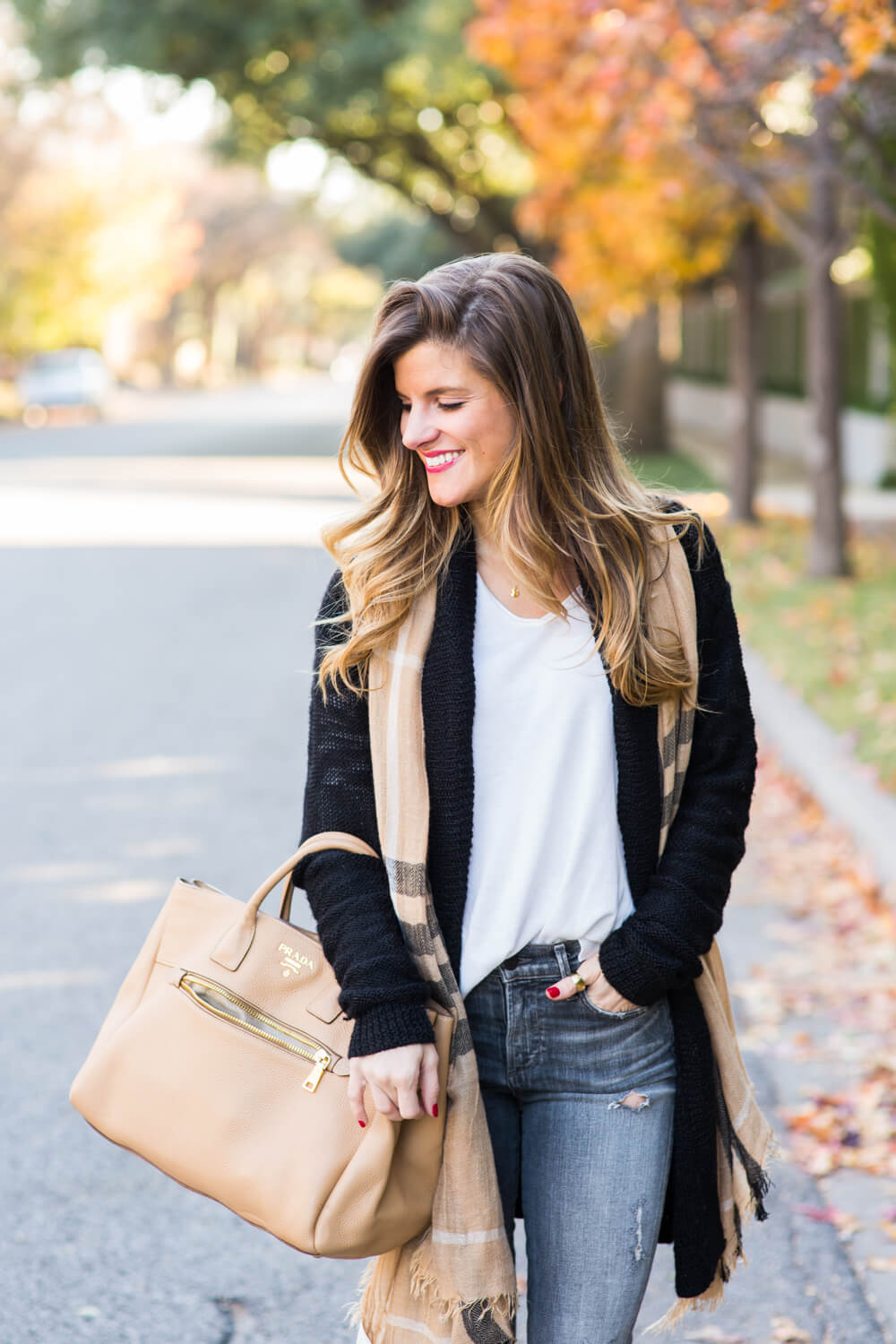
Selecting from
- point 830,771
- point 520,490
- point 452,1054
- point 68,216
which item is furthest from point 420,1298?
point 68,216

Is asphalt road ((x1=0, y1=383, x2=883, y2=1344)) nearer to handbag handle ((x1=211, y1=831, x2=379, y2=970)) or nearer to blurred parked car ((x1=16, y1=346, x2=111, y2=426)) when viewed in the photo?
handbag handle ((x1=211, y1=831, x2=379, y2=970))

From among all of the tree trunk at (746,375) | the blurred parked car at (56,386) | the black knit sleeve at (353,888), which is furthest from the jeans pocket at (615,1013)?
the blurred parked car at (56,386)

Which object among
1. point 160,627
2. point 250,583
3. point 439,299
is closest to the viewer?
point 439,299

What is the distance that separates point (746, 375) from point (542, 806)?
14.7 metres

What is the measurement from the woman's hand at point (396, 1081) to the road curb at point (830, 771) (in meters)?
3.74

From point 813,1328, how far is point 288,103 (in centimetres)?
2245

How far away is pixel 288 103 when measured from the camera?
75.6 ft

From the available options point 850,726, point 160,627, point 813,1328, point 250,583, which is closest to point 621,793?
point 813,1328

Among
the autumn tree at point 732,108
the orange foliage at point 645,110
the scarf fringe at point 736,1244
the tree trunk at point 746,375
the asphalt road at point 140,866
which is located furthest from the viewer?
the tree trunk at point 746,375

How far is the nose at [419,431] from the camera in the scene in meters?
2.07

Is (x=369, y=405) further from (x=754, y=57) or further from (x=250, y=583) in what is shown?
(x=250, y=583)

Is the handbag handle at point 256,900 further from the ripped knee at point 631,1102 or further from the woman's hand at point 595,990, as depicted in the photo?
the ripped knee at point 631,1102

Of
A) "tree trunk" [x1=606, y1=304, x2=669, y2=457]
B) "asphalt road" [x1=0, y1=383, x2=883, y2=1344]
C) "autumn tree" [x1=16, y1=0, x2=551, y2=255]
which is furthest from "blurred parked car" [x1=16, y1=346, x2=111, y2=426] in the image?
"asphalt road" [x1=0, y1=383, x2=883, y2=1344]

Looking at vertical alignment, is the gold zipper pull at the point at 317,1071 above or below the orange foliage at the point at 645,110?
below
